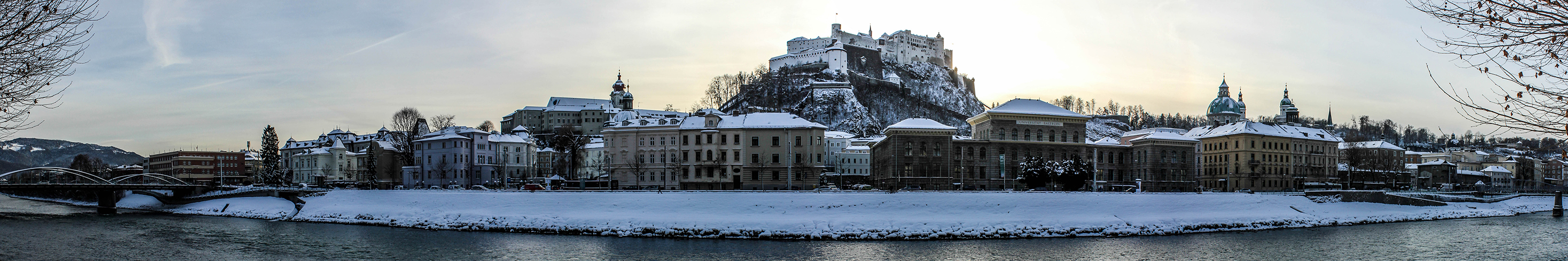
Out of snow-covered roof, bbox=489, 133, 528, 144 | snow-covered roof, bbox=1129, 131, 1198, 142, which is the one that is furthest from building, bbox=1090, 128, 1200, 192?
snow-covered roof, bbox=489, 133, 528, 144

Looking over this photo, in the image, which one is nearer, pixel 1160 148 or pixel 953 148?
pixel 953 148

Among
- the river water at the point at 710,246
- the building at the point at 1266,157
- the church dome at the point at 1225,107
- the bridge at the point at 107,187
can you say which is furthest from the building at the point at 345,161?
the church dome at the point at 1225,107

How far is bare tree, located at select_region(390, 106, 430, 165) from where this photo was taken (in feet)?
299

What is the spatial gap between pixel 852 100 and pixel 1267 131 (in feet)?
272

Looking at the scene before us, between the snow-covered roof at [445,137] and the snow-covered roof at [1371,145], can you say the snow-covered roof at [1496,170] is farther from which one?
the snow-covered roof at [445,137]

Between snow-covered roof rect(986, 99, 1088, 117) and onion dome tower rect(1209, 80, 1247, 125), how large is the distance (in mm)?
54275

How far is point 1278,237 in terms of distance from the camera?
42094mm

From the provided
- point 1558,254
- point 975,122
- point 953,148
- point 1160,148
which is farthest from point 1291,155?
point 1558,254

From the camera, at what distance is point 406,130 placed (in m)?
96.4

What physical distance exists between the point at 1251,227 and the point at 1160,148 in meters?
37.3

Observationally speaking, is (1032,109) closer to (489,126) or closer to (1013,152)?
(1013,152)

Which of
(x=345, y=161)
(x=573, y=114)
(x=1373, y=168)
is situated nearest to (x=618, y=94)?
(x=573, y=114)

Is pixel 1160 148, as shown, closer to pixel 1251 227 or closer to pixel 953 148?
pixel 953 148

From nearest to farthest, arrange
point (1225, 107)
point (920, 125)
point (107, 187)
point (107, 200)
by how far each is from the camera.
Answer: point (107, 187), point (107, 200), point (920, 125), point (1225, 107)
